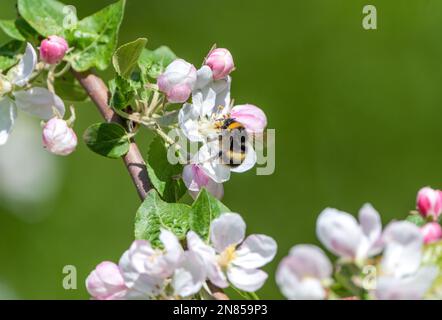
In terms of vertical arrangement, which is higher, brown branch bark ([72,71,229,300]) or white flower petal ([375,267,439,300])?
brown branch bark ([72,71,229,300])

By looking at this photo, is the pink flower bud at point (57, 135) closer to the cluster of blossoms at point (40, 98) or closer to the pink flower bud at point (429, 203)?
the cluster of blossoms at point (40, 98)

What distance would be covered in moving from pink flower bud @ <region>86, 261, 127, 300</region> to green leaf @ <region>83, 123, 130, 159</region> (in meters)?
0.17

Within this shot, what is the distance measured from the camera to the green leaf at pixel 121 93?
920 mm

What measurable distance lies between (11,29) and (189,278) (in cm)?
51

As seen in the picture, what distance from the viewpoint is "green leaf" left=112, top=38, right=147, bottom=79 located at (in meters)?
0.94

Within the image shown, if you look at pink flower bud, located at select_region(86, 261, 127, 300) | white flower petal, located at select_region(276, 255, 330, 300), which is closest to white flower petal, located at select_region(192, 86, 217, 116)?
pink flower bud, located at select_region(86, 261, 127, 300)

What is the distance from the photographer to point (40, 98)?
0.97 m

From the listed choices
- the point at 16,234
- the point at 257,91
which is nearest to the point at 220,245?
the point at 16,234

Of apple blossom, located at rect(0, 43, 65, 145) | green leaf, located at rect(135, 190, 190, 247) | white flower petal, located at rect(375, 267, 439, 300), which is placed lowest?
white flower petal, located at rect(375, 267, 439, 300)

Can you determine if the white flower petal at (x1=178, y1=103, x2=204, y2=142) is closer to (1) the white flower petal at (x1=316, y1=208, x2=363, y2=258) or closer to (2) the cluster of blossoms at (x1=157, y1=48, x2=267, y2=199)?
(2) the cluster of blossoms at (x1=157, y1=48, x2=267, y2=199)

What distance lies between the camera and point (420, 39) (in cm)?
250

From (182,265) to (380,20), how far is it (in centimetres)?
192

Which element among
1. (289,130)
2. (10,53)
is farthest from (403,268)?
(289,130)
